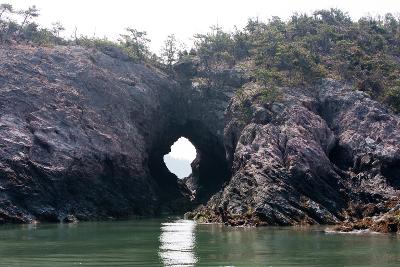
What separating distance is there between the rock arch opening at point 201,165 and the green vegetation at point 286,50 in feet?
25.7

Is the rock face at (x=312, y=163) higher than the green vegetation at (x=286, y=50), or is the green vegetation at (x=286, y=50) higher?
the green vegetation at (x=286, y=50)

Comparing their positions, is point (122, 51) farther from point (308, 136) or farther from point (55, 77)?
point (308, 136)

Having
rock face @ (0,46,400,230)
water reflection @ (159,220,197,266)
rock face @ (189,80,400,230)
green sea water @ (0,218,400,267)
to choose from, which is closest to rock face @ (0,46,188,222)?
rock face @ (0,46,400,230)

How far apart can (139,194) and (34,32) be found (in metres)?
35.4

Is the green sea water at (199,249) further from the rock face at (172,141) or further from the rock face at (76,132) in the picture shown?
the rock face at (76,132)

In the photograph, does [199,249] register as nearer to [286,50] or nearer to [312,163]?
[312,163]

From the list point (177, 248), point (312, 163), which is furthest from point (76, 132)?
point (177, 248)

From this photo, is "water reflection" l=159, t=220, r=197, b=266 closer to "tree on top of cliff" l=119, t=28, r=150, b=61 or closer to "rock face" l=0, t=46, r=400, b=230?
"rock face" l=0, t=46, r=400, b=230

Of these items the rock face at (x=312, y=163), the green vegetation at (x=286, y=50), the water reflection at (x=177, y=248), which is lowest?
the water reflection at (x=177, y=248)

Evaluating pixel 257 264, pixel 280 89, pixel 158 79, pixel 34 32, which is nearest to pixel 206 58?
pixel 158 79

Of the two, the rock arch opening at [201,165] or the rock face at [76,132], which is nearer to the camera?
the rock face at [76,132]

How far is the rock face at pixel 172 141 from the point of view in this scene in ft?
190

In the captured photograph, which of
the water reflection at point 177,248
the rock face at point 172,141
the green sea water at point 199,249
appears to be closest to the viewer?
the green sea water at point 199,249

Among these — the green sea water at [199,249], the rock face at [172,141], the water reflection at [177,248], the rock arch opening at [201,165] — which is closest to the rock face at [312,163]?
the rock face at [172,141]
